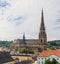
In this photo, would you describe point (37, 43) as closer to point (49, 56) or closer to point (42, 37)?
point (42, 37)

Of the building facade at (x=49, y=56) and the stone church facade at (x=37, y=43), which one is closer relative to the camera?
the building facade at (x=49, y=56)

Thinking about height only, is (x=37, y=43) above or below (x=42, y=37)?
below

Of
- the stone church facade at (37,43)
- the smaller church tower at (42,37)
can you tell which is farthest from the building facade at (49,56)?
the smaller church tower at (42,37)

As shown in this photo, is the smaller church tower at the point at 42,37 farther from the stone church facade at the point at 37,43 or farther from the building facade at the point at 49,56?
the building facade at the point at 49,56

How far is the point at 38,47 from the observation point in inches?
3602

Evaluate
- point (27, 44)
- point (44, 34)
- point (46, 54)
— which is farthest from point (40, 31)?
point (46, 54)

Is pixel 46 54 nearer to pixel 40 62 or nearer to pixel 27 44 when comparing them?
pixel 40 62

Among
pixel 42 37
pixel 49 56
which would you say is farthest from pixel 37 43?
pixel 49 56

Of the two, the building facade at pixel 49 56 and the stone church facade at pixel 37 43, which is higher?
the stone church facade at pixel 37 43

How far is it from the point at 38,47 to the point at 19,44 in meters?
8.57

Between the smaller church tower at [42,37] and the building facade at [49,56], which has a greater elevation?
the smaller church tower at [42,37]

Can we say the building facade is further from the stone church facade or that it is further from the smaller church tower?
the smaller church tower

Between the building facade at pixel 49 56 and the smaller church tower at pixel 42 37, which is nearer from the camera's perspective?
the building facade at pixel 49 56

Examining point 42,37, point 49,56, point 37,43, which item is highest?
point 42,37
